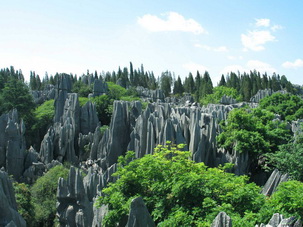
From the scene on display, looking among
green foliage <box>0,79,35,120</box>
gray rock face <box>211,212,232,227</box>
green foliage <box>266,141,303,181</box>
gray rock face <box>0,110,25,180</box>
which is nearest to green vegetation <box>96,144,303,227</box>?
gray rock face <box>211,212,232,227</box>

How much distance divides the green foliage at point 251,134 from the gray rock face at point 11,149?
14.5m

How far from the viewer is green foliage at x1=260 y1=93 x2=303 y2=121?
35.0 metres

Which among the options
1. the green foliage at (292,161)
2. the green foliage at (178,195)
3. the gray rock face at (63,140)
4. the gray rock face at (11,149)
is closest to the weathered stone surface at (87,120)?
the gray rock face at (63,140)

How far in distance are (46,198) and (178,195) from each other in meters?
12.4

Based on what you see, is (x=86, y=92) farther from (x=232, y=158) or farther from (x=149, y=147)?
(x=232, y=158)

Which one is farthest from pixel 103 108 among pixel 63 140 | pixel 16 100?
pixel 63 140

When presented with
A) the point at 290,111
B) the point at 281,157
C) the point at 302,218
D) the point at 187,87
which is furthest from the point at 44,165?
the point at 187,87

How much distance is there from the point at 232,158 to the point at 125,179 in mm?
10951

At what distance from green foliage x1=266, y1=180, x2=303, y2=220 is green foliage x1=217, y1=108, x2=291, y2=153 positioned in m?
9.90

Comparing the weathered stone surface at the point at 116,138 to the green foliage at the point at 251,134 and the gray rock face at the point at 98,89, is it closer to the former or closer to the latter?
the green foliage at the point at 251,134

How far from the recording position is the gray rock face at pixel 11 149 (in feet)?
76.6

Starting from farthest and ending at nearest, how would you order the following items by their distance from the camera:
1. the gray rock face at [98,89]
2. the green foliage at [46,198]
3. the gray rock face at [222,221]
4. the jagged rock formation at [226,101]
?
the jagged rock formation at [226,101] < the gray rock face at [98,89] < the green foliage at [46,198] < the gray rock face at [222,221]

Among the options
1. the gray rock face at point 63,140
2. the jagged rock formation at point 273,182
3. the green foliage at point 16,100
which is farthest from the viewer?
the green foliage at point 16,100

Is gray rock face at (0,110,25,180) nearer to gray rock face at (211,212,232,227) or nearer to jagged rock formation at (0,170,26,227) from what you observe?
jagged rock formation at (0,170,26,227)
